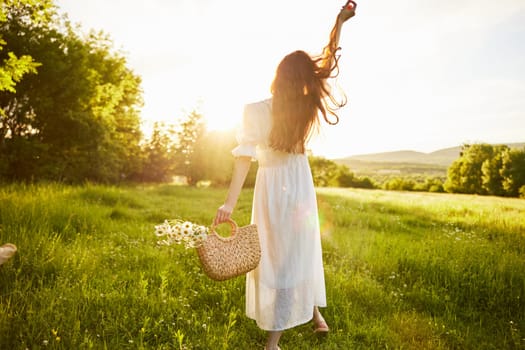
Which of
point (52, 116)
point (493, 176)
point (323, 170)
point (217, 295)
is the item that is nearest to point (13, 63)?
point (217, 295)

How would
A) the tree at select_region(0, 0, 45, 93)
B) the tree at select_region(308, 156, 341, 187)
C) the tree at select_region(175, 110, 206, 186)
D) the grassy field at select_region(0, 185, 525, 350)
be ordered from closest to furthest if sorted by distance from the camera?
the grassy field at select_region(0, 185, 525, 350) < the tree at select_region(0, 0, 45, 93) < the tree at select_region(175, 110, 206, 186) < the tree at select_region(308, 156, 341, 187)

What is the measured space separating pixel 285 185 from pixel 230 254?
793 millimetres

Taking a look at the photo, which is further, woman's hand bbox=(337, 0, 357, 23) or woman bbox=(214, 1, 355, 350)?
woman's hand bbox=(337, 0, 357, 23)

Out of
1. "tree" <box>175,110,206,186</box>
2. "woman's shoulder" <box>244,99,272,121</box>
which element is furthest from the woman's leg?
"tree" <box>175,110,206,186</box>

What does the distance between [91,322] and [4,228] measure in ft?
9.94

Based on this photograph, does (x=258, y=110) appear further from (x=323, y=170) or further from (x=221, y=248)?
(x=323, y=170)

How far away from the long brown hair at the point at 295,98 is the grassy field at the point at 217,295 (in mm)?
1913

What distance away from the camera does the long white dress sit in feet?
9.85

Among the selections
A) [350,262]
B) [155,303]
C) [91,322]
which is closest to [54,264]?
[91,322]

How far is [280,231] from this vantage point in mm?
3057

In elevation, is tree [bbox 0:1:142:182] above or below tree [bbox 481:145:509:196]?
above

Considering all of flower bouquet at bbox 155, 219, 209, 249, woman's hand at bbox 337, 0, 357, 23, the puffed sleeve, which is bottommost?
flower bouquet at bbox 155, 219, 209, 249

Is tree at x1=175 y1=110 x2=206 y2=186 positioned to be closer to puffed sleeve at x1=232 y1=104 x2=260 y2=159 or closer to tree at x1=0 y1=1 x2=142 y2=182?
tree at x1=0 y1=1 x2=142 y2=182

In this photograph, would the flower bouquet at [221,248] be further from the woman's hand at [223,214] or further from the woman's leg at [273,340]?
the woman's leg at [273,340]
